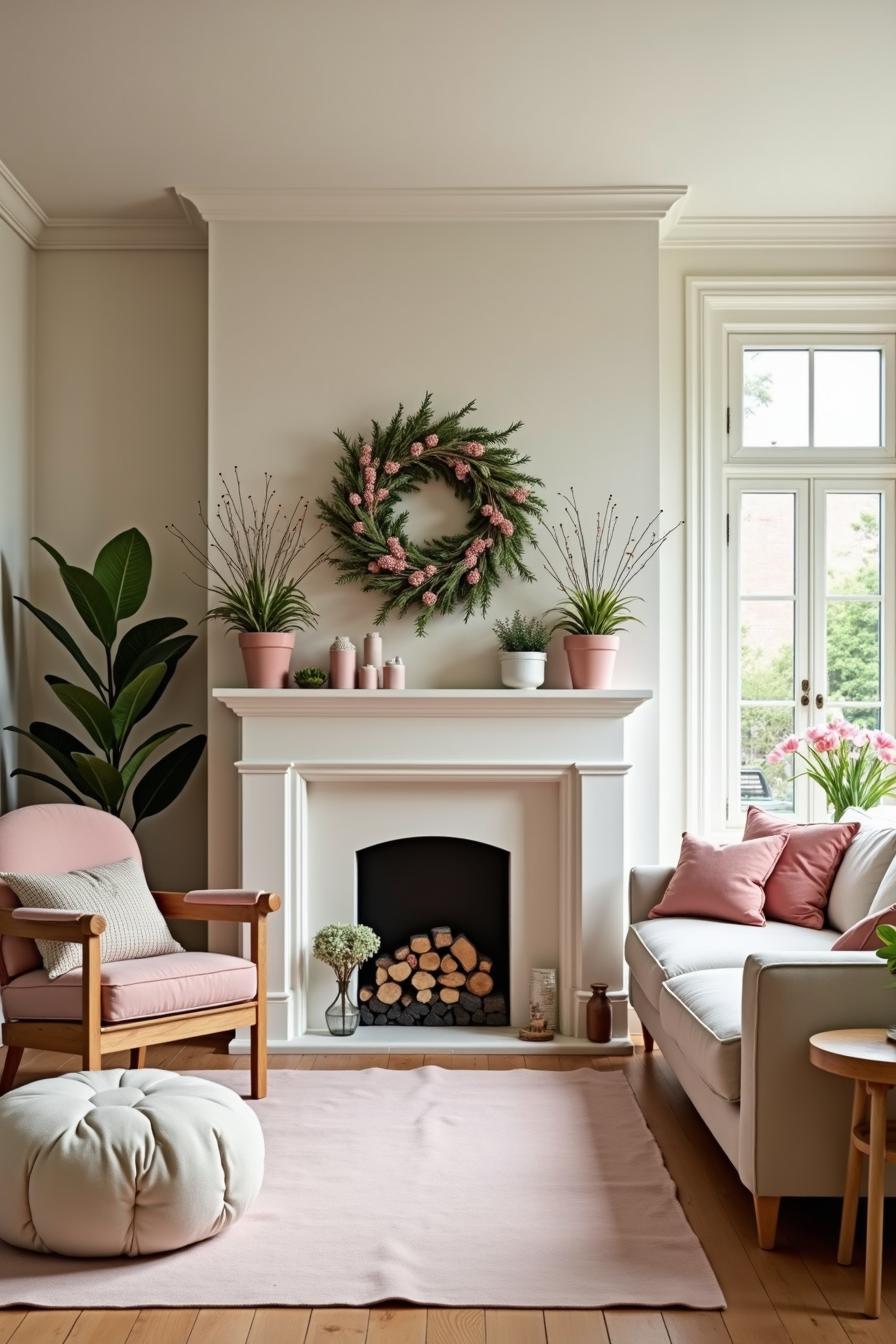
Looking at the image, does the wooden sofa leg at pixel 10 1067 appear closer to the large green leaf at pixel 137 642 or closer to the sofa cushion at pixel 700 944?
the large green leaf at pixel 137 642

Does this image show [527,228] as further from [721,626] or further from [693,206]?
[721,626]

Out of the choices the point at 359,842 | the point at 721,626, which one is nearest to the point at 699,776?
the point at 721,626

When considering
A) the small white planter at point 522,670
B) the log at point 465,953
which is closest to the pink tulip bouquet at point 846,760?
the small white planter at point 522,670

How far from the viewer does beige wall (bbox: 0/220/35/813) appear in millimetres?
4750

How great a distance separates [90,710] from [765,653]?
2.71 meters

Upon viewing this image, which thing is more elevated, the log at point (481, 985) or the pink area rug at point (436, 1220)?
the log at point (481, 985)

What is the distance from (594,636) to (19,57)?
2641 mm

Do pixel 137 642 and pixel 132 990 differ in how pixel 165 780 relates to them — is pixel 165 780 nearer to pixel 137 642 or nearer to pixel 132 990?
pixel 137 642

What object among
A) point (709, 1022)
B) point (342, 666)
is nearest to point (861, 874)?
point (709, 1022)

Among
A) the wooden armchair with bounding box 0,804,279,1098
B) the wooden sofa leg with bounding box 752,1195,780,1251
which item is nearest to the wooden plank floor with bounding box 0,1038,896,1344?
the wooden sofa leg with bounding box 752,1195,780,1251

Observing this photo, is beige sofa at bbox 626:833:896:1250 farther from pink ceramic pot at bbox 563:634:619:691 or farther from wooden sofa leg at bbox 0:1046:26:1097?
wooden sofa leg at bbox 0:1046:26:1097

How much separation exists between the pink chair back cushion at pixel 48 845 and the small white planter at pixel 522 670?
1.47 metres

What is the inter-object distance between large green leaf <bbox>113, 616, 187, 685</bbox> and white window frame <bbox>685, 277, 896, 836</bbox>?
2.08m

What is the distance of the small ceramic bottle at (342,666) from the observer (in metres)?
4.58
